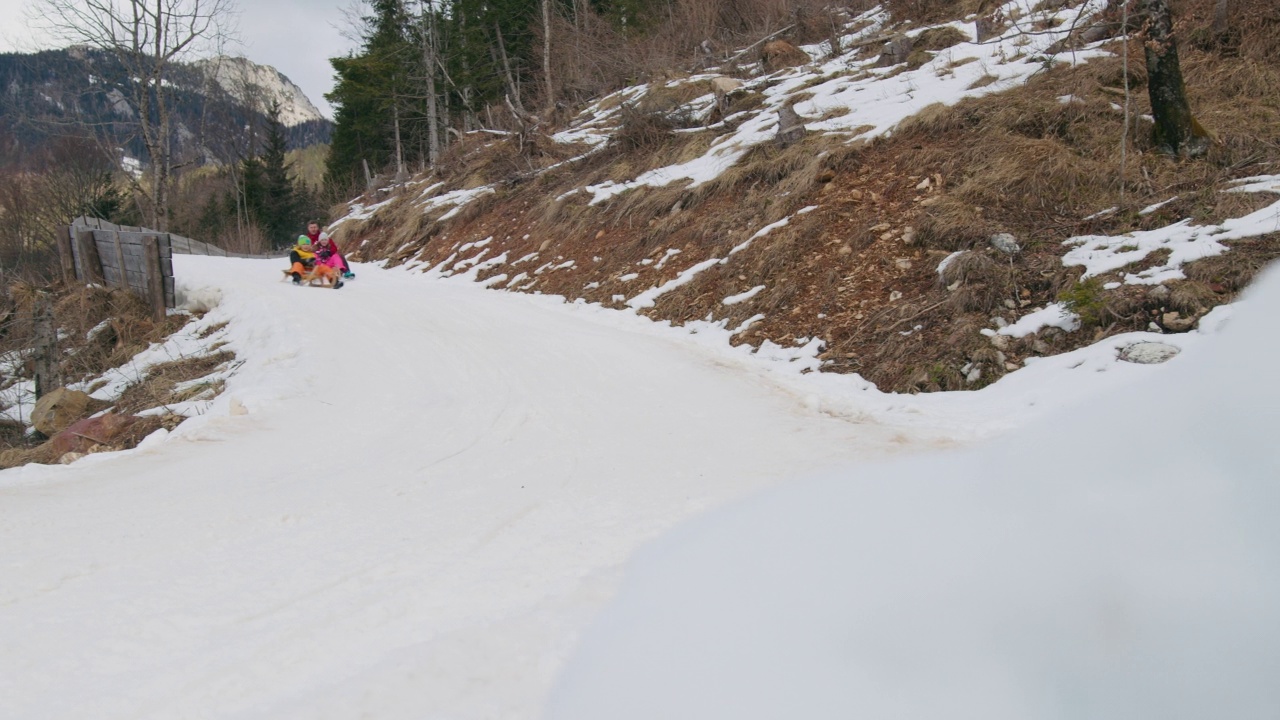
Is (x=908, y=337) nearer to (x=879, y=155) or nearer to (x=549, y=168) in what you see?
(x=879, y=155)

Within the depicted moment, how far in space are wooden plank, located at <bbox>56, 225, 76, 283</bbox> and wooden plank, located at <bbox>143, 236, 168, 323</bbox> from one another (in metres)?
4.01

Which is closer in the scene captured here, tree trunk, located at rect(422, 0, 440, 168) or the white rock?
the white rock

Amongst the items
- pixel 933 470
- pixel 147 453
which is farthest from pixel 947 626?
pixel 147 453

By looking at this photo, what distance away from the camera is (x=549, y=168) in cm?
1723

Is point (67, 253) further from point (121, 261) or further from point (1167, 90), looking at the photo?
point (1167, 90)

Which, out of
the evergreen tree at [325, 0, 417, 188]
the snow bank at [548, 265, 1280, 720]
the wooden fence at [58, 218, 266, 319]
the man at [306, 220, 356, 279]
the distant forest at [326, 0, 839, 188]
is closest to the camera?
A: the snow bank at [548, 265, 1280, 720]

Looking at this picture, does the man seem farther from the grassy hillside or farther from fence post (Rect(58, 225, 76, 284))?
fence post (Rect(58, 225, 76, 284))

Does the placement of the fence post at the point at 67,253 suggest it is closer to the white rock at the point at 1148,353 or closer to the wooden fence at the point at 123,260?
the wooden fence at the point at 123,260

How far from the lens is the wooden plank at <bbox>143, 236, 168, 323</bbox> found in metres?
11.1

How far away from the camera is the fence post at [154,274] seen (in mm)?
11117

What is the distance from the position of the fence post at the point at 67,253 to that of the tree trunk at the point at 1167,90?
59.7 feet

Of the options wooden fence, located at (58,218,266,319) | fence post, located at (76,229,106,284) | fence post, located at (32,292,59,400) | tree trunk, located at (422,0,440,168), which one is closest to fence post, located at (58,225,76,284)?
wooden fence, located at (58,218,266,319)

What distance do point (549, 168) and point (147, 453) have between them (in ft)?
44.7

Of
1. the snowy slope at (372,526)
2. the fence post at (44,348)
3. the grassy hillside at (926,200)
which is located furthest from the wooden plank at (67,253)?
the snowy slope at (372,526)
